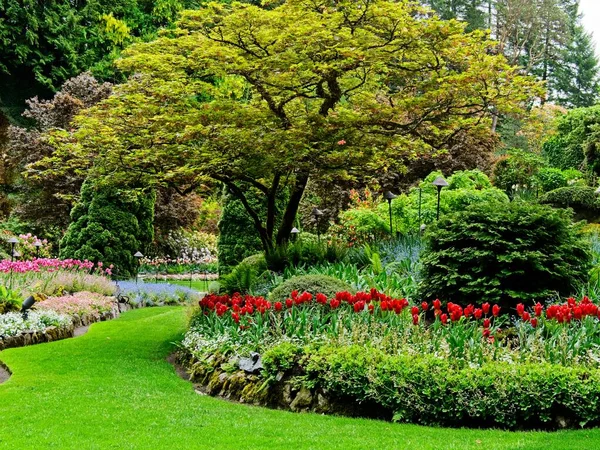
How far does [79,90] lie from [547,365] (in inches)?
798

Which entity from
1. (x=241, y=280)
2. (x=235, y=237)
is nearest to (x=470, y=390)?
(x=241, y=280)

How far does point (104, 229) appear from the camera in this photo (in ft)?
52.7

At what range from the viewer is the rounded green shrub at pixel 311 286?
7797 millimetres

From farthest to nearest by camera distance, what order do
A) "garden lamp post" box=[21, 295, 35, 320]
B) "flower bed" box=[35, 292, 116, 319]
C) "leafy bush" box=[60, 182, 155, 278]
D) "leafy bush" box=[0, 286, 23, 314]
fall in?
"leafy bush" box=[60, 182, 155, 278]
"flower bed" box=[35, 292, 116, 319]
"leafy bush" box=[0, 286, 23, 314]
"garden lamp post" box=[21, 295, 35, 320]

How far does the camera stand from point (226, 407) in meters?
5.98

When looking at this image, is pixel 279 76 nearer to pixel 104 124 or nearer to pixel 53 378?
pixel 104 124

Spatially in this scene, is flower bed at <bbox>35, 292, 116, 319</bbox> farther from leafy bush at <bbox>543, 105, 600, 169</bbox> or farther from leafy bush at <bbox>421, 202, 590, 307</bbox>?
leafy bush at <bbox>543, 105, 600, 169</bbox>

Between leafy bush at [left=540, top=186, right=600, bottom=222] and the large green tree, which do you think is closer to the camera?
the large green tree

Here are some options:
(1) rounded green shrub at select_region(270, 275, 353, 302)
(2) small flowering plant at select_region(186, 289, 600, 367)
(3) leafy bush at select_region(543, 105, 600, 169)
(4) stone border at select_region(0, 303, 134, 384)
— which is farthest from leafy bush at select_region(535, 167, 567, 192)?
(4) stone border at select_region(0, 303, 134, 384)

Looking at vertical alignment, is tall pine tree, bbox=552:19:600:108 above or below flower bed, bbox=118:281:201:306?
above

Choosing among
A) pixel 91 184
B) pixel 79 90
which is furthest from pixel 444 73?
pixel 79 90

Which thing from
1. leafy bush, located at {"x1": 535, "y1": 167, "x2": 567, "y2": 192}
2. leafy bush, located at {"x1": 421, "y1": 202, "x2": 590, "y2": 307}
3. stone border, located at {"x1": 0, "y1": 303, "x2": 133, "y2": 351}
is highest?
leafy bush, located at {"x1": 535, "y1": 167, "x2": 567, "y2": 192}

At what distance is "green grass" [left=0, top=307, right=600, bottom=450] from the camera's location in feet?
15.1

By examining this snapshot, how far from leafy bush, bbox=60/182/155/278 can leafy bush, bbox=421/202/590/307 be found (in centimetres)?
1006
